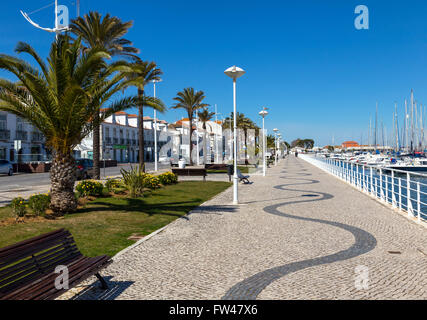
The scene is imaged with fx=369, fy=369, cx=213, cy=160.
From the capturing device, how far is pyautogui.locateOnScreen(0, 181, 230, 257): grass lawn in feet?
24.3

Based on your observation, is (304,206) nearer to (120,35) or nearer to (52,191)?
(52,191)

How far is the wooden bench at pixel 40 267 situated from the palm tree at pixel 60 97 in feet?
19.1

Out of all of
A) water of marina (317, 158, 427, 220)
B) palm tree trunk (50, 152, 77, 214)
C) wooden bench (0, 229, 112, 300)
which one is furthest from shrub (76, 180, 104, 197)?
water of marina (317, 158, 427, 220)

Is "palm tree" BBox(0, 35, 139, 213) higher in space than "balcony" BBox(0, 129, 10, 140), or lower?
lower

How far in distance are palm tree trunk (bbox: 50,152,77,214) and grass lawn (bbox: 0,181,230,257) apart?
15.4 inches

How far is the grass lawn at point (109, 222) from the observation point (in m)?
7.40

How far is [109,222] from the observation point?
9461 mm

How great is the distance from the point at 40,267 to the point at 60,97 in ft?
23.2

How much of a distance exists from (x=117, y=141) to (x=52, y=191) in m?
60.7

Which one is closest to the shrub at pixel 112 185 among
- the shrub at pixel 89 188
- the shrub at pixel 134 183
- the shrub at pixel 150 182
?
the shrub at pixel 134 183
